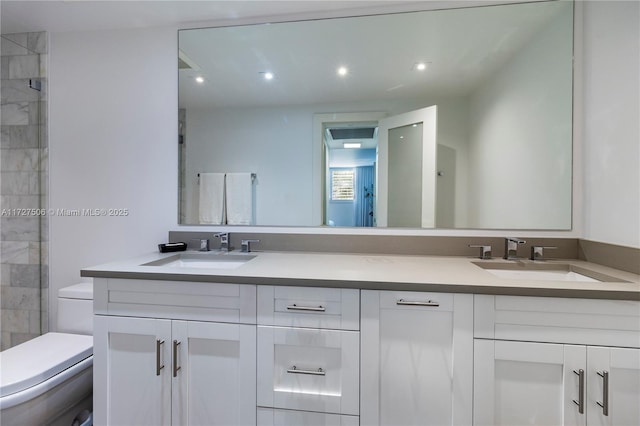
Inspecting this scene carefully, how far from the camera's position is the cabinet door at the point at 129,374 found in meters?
1.11

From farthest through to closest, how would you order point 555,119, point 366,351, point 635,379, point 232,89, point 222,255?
point 232,89, point 222,255, point 555,119, point 366,351, point 635,379

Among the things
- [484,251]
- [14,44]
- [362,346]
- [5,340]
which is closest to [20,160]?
[14,44]

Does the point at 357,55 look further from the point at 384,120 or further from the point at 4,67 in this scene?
the point at 4,67

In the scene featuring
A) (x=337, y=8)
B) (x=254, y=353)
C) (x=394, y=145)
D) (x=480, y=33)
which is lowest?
(x=254, y=353)

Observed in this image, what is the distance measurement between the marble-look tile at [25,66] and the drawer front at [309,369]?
2.20 m

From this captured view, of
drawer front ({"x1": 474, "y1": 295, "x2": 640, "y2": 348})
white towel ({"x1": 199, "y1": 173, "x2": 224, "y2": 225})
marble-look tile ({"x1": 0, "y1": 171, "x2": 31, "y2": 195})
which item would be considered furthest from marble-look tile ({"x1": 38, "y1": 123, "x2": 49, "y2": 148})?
drawer front ({"x1": 474, "y1": 295, "x2": 640, "y2": 348})

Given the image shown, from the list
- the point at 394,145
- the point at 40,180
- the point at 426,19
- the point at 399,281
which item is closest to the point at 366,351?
the point at 399,281

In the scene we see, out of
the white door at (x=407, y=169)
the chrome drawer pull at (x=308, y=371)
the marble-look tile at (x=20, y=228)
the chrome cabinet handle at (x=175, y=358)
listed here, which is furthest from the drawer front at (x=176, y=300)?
the marble-look tile at (x=20, y=228)

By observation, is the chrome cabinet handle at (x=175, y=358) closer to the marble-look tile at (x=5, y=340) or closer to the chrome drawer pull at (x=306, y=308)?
the chrome drawer pull at (x=306, y=308)

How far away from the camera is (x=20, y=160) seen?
171cm

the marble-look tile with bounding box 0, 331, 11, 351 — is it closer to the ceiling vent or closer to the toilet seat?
the toilet seat

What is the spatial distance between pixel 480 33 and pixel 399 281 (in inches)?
55.9

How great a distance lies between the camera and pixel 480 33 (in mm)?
1436

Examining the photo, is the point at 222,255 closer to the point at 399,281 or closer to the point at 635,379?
the point at 399,281
